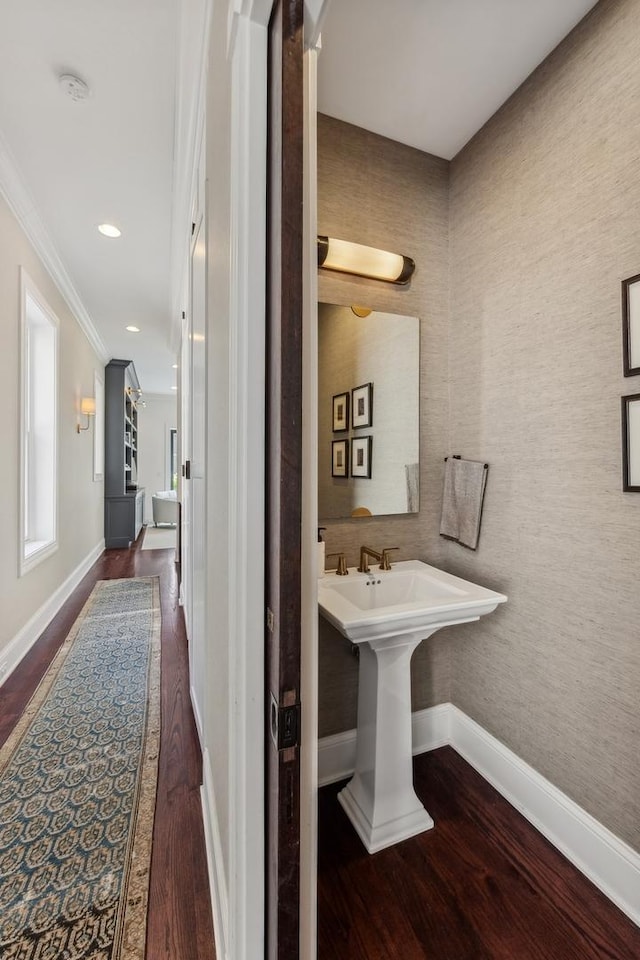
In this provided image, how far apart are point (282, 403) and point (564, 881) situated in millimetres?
1683

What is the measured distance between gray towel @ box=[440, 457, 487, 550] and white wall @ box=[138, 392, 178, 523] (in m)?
8.34

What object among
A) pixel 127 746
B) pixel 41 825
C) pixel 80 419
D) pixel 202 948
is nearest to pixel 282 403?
pixel 202 948

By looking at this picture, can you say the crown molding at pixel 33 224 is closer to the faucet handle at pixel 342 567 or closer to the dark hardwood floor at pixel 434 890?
the faucet handle at pixel 342 567

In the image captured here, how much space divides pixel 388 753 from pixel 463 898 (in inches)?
15.7

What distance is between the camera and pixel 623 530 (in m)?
1.24

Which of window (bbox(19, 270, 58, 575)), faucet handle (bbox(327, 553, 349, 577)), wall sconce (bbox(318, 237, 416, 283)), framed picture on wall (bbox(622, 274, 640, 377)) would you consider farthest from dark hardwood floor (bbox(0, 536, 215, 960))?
wall sconce (bbox(318, 237, 416, 283))

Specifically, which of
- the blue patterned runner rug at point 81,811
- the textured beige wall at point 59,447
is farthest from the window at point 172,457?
the blue patterned runner rug at point 81,811

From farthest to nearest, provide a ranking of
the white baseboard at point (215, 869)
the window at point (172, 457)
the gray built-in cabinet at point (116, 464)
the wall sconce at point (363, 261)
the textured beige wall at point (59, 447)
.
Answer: the window at point (172, 457), the gray built-in cabinet at point (116, 464), the textured beige wall at point (59, 447), the wall sconce at point (363, 261), the white baseboard at point (215, 869)

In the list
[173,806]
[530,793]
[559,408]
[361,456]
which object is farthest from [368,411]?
[173,806]

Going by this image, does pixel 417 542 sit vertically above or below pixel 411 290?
below

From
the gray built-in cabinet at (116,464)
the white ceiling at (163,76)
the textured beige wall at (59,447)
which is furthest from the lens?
the gray built-in cabinet at (116,464)

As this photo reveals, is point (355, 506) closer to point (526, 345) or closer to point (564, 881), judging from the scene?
point (526, 345)

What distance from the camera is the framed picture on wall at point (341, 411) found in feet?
5.69

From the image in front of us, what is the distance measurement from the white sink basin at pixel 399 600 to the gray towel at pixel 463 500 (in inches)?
7.3
